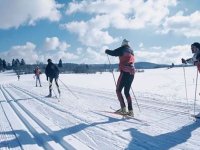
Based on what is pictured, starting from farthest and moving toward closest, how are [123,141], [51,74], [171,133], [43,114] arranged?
1. [51,74]
2. [43,114]
3. [171,133]
4. [123,141]

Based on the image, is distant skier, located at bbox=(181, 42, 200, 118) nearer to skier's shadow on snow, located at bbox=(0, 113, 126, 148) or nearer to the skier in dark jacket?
the skier in dark jacket

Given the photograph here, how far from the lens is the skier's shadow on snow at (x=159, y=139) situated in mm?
6032

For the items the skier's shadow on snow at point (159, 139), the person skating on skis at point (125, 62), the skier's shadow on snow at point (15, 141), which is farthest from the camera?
the person skating on skis at point (125, 62)

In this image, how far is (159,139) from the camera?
6500 mm

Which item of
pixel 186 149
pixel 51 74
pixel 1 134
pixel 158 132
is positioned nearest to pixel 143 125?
pixel 158 132

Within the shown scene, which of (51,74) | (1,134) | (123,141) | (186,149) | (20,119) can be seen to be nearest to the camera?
(186,149)

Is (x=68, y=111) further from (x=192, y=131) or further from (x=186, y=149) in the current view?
(x=186, y=149)

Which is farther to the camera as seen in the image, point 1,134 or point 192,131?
point 1,134

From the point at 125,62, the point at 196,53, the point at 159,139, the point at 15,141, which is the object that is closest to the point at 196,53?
the point at 196,53

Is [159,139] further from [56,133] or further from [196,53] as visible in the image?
[196,53]

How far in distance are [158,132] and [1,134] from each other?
3525mm

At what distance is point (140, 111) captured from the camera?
1035cm

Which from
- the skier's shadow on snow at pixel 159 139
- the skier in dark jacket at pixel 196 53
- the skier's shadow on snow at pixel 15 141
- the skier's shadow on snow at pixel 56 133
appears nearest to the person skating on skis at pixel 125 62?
the skier's shadow on snow at pixel 56 133

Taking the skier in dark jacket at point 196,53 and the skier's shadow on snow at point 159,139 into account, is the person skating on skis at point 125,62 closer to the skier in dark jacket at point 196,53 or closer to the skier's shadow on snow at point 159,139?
the skier in dark jacket at point 196,53
